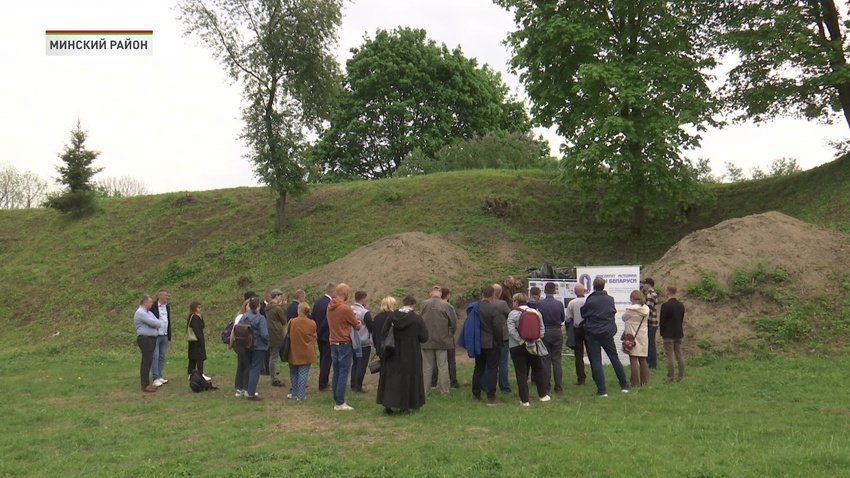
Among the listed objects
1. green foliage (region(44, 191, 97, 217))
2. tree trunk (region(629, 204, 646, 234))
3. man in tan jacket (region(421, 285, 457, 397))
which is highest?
green foliage (region(44, 191, 97, 217))

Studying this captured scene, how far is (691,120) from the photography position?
67.7ft

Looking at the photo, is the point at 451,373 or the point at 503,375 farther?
the point at 451,373

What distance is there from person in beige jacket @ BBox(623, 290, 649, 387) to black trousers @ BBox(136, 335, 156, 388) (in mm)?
8948

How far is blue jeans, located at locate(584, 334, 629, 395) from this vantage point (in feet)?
34.4

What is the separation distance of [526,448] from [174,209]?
94.8 feet

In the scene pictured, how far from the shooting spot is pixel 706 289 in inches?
598

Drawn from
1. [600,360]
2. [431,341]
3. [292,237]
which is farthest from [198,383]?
[292,237]

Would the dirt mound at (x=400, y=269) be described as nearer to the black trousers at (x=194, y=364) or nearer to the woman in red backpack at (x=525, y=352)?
the black trousers at (x=194, y=364)

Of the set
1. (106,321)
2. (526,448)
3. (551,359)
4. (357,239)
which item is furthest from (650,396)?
(106,321)

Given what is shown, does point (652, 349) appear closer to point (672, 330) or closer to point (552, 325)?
point (672, 330)

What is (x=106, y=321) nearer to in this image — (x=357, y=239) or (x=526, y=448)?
(x=357, y=239)

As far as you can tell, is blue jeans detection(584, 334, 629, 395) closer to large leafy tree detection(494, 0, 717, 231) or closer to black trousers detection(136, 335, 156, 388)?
black trousers detection(136, 335, 156, 388)

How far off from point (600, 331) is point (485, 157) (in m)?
27.4

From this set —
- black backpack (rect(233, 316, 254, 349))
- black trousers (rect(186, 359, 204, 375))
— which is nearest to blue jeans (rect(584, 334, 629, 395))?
black backpack (rect(233, 316, 254, 349))
